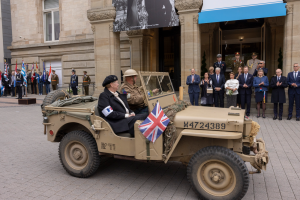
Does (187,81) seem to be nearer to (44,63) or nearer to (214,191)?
(214,191)

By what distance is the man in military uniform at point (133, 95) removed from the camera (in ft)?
16.4

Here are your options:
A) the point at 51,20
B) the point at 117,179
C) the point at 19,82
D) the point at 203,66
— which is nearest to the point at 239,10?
the point at 203,66

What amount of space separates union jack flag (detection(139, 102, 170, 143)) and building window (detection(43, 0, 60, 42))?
2246 centimetres

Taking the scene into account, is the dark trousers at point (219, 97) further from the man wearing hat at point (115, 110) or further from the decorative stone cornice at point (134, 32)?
the decorative stone cornice at point (134, 32)

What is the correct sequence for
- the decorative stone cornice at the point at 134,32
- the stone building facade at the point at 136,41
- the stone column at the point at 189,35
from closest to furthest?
the stone column at the point at 189,35 < the stone building facade at the point at 136,41 < the decorative stone cornice at the point at 134,32

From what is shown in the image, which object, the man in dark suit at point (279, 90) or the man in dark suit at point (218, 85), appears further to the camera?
the man in dark suit at point (218, 85)

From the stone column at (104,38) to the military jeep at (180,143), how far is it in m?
10.3

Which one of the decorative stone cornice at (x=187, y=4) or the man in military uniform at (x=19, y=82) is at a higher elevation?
the decorative stone cornice at (x=187, y=4)

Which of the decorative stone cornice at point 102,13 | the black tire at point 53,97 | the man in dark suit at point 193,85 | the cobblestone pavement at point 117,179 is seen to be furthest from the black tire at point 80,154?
the decorative stone cornice at point 102,13

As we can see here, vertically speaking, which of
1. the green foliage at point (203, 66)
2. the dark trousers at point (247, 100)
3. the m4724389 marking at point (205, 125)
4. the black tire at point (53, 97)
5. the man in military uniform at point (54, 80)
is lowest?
the dark trousers at point (247, 100)

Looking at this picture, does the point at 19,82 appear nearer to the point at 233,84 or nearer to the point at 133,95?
the point at 233,84

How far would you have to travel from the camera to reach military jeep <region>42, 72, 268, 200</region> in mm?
3645

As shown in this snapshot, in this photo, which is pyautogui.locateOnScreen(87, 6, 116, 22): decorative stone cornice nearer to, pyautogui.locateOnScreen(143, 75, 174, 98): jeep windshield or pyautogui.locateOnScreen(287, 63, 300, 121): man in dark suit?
pyautogui.locateOnScreen(287, 63, 300, 121): man in dark suit

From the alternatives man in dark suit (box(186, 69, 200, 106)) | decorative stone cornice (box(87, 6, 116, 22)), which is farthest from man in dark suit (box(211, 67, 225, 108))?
decorative stone cornice (box(87, 6, 116, 22))
